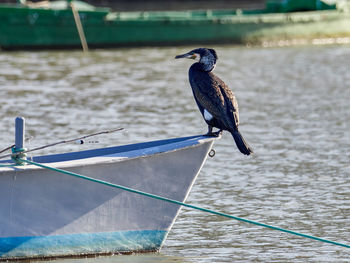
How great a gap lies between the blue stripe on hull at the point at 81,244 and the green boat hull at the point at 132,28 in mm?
22377

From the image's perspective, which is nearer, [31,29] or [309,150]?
[309,150]

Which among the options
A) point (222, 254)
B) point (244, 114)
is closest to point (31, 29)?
point (244, 114)

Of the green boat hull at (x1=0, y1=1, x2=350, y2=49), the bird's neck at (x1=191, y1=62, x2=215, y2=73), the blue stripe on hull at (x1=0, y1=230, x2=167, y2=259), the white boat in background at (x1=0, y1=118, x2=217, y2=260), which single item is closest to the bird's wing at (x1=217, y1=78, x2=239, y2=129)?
the bird's neck at (x1=191, y1=62, x2=215, y2=73)

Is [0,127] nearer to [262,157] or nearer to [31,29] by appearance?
[262,157]

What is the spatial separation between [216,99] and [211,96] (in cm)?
6

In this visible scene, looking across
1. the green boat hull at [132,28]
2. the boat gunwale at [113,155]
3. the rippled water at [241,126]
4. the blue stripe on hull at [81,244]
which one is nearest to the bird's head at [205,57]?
the boat gunwale at [113,155]

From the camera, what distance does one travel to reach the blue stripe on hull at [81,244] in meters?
8.23

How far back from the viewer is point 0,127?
16.0 meters

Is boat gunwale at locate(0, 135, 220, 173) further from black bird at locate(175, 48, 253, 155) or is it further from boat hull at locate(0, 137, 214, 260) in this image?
black bird at locate(175, 48, 253, 155)

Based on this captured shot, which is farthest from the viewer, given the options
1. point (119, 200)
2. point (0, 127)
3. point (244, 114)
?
point (244, 114)

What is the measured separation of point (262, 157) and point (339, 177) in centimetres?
162

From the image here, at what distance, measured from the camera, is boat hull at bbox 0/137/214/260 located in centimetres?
806

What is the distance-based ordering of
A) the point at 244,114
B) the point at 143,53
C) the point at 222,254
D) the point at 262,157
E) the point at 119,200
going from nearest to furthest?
the point at 119,200, the point at 222,254, the point at 262,157, the point at 244,114, the point at 143,53

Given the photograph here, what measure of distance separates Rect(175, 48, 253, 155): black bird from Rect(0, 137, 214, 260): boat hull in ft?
0.89
